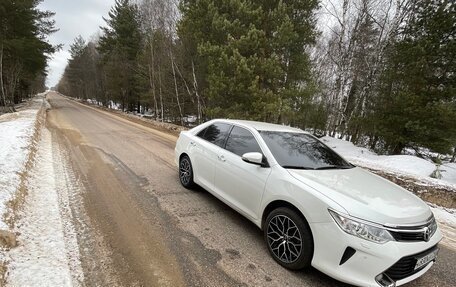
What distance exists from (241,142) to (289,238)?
1.67m

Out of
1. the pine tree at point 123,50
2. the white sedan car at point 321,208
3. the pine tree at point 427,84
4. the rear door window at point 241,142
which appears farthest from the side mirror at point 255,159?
the pine tree at point 123,50

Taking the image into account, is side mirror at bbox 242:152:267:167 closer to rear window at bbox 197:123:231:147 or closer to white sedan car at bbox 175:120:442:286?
white sedan car at bbox 175:120:442:286

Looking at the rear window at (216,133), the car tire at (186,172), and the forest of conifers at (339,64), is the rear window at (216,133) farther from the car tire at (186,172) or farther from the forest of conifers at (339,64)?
the forest of conifers at (339,64)

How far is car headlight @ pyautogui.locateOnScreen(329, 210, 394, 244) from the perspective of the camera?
2561 millimetres

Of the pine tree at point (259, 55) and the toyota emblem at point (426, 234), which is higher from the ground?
the pine tree at point (259, 55)

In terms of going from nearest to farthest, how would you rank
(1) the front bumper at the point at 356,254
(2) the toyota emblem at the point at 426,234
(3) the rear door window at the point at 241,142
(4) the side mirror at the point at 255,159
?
(1) the front bumper at the point at 356,254 < (2) the toyota emblem at the point at 426,234 < (4) the side mirror at the point at 255,159 < (3) the rear door window at the point at 241,142

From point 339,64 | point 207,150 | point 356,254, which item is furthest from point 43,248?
point 339,64

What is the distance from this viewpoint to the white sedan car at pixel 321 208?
259 cm

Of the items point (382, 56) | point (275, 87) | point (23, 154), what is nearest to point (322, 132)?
point (382, 56)

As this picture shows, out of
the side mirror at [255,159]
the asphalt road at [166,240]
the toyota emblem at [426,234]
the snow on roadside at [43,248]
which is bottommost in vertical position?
the snow on roadside at [43,248]

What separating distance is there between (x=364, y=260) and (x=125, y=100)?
3690 centimetres

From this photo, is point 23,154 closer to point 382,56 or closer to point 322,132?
point 382,56

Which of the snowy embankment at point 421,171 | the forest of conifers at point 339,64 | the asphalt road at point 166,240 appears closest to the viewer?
the asphalt road at point 166,240

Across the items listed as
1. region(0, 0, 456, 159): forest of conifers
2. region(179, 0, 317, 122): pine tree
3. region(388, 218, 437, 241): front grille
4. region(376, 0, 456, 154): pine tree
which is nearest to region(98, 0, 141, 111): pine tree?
region(0, 0, 456, 159): forest of conifers
